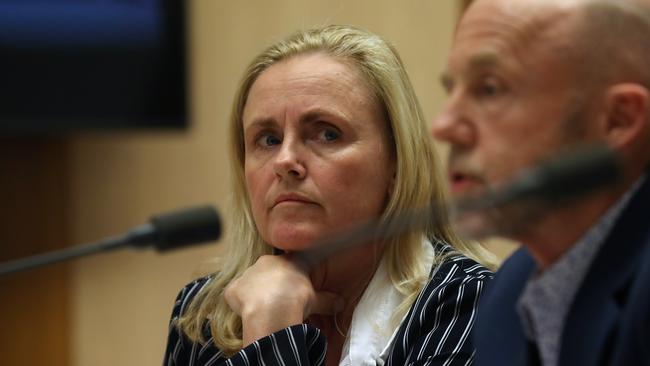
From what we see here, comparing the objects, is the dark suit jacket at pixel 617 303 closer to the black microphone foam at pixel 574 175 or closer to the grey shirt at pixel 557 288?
the grey shirt at pixel 557 288

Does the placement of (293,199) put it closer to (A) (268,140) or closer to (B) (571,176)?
(A) (268,140)

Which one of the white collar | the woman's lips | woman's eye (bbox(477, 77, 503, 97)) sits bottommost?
the white collar

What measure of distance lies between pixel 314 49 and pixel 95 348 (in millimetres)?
1913

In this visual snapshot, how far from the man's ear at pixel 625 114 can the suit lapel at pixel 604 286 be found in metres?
0.06

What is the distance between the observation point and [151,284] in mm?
3727

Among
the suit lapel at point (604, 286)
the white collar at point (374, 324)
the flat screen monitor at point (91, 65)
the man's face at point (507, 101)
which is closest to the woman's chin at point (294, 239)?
the white collar at point (374, 324)

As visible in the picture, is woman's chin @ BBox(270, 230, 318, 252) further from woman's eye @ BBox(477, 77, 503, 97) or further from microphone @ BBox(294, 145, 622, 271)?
microphone @ BBox(294, 145, 622, 271)

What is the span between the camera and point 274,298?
1.92 meters

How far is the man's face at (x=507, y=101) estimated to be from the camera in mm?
1340

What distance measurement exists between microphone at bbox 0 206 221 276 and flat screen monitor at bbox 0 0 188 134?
215 centimetres

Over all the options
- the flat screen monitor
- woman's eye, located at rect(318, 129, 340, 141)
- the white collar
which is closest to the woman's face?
woman's eye, located at rect(318, 129, 340, 141)

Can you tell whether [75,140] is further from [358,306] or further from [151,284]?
[358,306]

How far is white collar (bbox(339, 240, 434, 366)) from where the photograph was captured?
6.26 ft

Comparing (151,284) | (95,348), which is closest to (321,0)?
(151,284)
